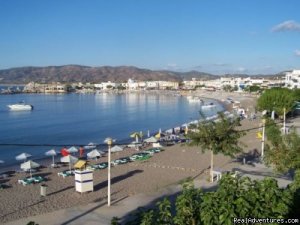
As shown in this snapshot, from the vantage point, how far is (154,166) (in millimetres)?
25828

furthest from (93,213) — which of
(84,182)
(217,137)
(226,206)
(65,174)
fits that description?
(226,206)

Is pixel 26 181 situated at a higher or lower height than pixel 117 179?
lower

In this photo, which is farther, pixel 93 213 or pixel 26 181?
pixel 26 181

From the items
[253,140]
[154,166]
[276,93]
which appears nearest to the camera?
[154,166]

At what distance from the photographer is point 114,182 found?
21281 millimetres

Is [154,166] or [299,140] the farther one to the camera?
[154,166]

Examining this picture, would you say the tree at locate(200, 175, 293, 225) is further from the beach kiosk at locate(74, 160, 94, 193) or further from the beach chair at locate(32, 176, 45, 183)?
the beach chair at locate(32, 176, 45, 183)

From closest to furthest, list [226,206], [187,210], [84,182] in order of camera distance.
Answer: [226,206] → [187,210] → [84,182]

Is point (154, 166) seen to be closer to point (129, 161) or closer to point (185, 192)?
point (129, 161)

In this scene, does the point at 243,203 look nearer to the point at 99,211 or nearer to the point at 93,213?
the point at 93,213

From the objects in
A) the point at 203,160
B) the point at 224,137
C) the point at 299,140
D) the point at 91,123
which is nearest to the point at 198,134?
the point at 224,137

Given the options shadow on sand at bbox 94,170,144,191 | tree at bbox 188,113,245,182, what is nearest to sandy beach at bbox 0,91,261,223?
shadow on sand at bbox 94,170,144,191

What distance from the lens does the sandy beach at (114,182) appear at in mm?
17078

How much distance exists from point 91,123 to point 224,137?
157ft
